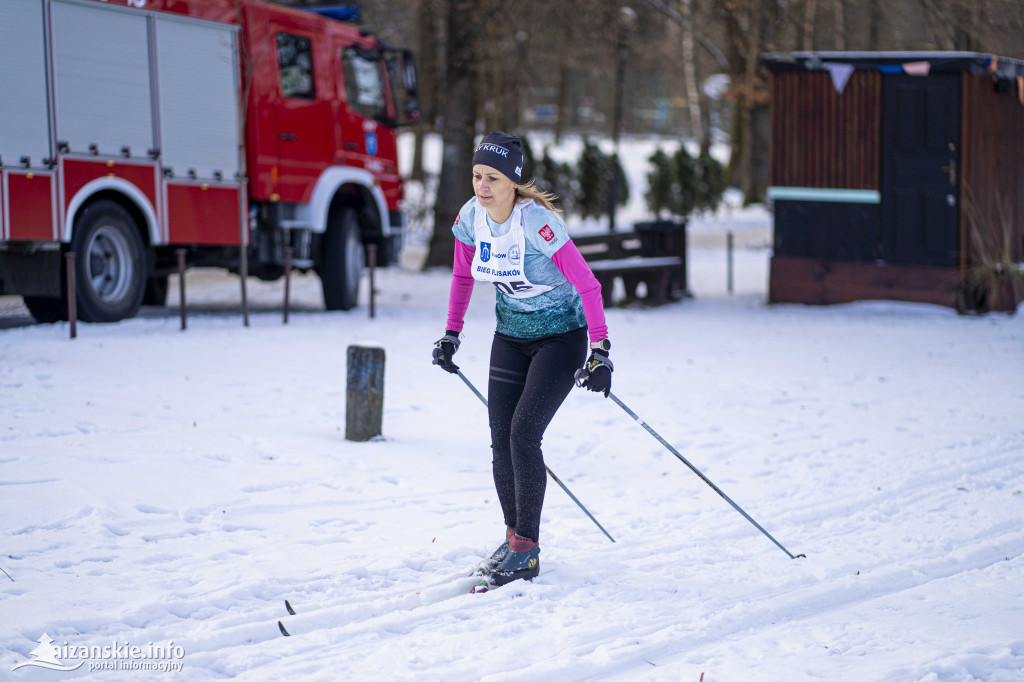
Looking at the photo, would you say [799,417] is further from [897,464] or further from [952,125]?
[952,125]

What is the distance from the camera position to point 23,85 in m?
10.2

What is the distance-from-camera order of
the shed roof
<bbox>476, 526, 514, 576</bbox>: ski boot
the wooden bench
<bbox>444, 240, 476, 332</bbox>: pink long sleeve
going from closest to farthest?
1. <bbox>476, 526, 514, 576</bbox>: ski boot
2. <bbox>444, 240, 476, 332</bbox>: pink long sleeve
3. the shed roof
4. the wooden bench

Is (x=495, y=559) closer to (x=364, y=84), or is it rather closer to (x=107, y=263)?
(x=107, y=263)

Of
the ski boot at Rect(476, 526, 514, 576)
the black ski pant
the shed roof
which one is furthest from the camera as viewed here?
the shed roof

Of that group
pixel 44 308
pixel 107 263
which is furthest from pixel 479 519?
pixel 44 308

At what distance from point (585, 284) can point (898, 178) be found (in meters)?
10.4

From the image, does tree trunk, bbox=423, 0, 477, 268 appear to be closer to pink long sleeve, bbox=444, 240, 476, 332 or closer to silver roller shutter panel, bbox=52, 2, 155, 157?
silver roller shutter panel, bbox=52, 2, 155, 157

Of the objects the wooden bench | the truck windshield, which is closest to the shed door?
the wooden bench

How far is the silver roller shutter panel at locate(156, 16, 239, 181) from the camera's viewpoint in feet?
38.0

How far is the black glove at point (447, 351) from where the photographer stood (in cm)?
502

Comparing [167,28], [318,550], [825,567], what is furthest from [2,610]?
[167,28]

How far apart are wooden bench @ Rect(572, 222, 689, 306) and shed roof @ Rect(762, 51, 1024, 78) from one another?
2.40 m

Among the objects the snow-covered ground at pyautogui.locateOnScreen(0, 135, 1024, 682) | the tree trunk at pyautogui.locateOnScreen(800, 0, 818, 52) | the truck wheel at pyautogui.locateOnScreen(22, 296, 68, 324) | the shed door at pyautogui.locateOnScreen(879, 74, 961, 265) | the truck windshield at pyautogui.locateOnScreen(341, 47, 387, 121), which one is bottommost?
the snow-covered ground at pyautogui.locateOnScreen(0, 135, 1024, 682)

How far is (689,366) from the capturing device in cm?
1054
